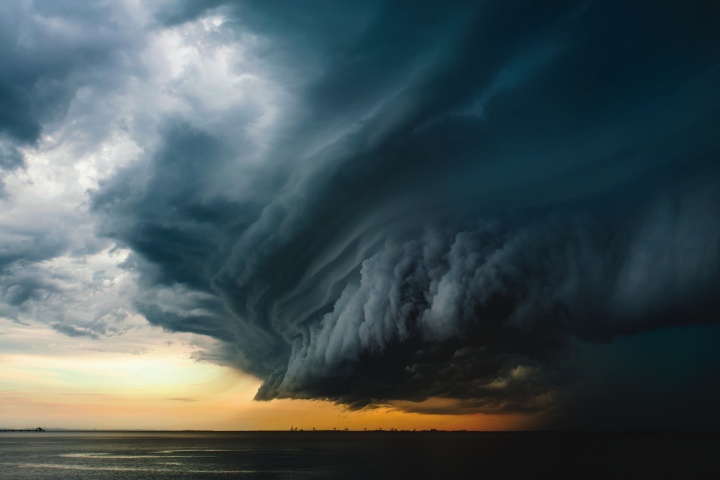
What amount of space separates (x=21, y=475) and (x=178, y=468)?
4098 cm

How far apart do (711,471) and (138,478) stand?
146465mm

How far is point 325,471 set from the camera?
5502 inches

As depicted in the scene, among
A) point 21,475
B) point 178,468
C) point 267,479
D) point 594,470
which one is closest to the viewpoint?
point 267,479

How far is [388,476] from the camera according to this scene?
403 ft

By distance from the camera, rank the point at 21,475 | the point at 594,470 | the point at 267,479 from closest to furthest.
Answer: the point at 267,479
the point at 21,475
the point at 594,470

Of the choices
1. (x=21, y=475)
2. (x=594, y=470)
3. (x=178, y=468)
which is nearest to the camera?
(x=21, y=475)

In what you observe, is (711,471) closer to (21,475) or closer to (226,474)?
(226,474)

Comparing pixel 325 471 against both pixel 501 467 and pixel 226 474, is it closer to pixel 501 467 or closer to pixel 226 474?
pixel 226 474

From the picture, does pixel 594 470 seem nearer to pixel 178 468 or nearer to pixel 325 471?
pixel 325 471

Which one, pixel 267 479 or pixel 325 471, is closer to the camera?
pixel 267 479

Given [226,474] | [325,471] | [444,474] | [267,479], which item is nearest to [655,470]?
[444,474]

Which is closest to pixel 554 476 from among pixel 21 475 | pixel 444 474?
pixel 444 474

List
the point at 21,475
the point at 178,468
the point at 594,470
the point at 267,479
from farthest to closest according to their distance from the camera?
the point at 178,468 → the point at 594,470 → the point at 21,475 → the point at 267,479

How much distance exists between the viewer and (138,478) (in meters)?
125
